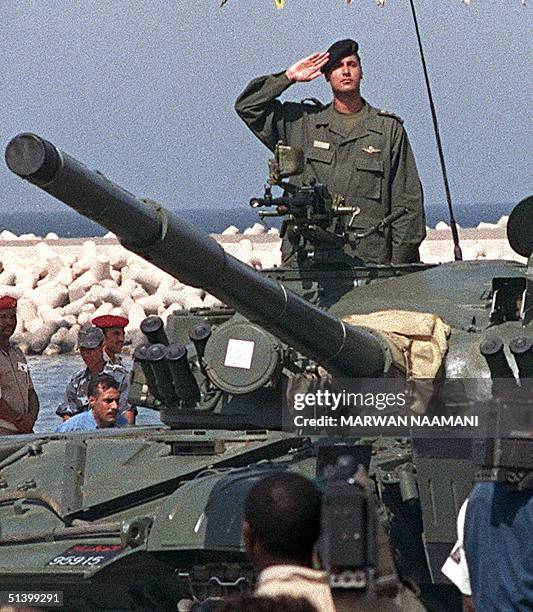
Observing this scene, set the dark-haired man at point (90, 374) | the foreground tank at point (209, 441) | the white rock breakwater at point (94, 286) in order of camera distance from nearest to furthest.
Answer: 1. the foreground tank at point (209, 441)
2. the dark-haired man at point (90, 374)
3. the white rock breakwater at point (94, 286)

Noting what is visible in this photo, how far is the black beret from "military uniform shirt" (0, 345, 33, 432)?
295cm

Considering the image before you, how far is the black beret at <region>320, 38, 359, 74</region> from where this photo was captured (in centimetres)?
1199

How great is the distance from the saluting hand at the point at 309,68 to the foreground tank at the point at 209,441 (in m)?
1.48

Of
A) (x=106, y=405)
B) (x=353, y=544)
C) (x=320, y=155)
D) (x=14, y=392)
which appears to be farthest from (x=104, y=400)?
(x=353, y=544)

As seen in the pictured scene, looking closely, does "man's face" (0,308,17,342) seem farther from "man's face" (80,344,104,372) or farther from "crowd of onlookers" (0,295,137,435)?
"man's face" (80,344,104,372)

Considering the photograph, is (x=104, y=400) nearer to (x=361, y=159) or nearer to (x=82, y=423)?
(x=82, y=423)

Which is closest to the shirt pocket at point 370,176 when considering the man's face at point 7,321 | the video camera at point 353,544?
the man's face at point 7,321

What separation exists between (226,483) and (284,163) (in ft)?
9.65

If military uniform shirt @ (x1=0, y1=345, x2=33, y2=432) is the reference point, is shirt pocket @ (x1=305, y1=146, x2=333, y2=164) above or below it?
above

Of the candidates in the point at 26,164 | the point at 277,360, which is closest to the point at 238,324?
the point at 277,360

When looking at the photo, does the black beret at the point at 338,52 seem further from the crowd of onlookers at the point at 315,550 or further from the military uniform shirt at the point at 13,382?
the crowd of onlookers at the point at 315,550

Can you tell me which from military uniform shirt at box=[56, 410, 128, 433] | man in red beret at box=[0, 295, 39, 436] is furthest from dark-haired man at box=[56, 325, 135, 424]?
man in red beret at box=[0, 295, 39, 436]

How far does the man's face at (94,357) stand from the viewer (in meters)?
13.1

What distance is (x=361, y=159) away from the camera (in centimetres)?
1198
